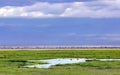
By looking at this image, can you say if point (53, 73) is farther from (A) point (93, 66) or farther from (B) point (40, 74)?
(A) point (93, 66)

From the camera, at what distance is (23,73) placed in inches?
1633

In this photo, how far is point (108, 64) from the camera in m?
52.3

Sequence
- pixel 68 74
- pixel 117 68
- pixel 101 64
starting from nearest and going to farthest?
pixel 68 74 → pixel 117 68 → pixel 101 64

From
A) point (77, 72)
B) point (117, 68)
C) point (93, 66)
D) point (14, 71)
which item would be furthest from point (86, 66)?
point (14, 71)

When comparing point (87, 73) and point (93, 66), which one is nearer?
point (87, 73)

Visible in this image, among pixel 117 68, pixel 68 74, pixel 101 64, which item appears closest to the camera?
pixel 68 74

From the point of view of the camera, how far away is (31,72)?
4256 cm

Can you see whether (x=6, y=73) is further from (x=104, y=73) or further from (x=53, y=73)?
(x=104, y=73)

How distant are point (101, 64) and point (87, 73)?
10950 mm

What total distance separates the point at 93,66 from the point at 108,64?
2.87 meters

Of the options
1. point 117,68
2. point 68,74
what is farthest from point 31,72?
point 117,68

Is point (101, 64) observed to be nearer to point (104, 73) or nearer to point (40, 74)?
point (104, 73)

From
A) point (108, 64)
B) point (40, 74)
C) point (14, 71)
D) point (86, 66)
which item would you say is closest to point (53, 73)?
point (40, 74)

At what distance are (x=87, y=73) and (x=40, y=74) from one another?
5.31m
